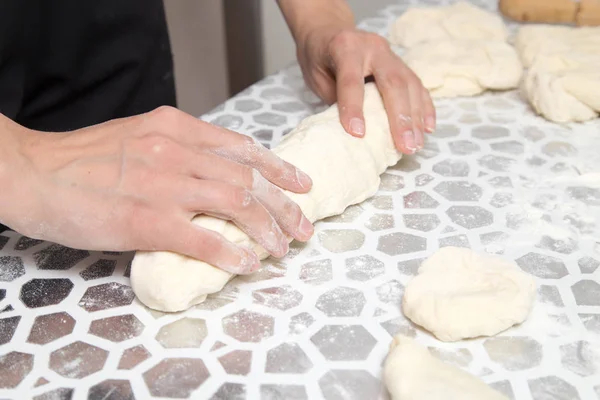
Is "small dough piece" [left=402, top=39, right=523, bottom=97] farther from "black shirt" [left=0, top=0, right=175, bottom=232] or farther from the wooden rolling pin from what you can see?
"black shirt" [left=0, top=0, right=175, bottom=232]

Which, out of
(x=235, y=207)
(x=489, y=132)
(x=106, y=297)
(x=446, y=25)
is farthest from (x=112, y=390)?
(x=446, y=25)

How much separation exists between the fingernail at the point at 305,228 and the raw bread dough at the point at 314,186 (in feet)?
0.19

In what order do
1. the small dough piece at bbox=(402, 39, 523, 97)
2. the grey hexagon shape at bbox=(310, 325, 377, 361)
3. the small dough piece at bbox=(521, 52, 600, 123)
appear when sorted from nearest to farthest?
the grey hexagon shape at bbox=(310, 325, 377, 361) → the small dough piece at bbox=(521, 52, 600, 123) → the small dough piece at bbox=(402, 39, 523, 97)

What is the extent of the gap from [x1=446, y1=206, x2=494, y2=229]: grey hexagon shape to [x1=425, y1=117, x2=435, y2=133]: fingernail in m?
0.23

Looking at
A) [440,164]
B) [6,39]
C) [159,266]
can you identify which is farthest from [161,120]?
[440,164]

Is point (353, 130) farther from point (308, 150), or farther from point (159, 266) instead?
point (159, 266)

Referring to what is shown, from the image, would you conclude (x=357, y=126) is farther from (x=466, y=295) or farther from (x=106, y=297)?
(x=106, y=297)

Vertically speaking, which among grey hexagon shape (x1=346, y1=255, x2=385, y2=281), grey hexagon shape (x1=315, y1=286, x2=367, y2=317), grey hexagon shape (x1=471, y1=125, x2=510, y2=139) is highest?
grey hexagon shape (x1=471, y1=125, x2=510, y2=139)

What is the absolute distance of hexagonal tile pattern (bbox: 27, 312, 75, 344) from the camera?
3.43 ft

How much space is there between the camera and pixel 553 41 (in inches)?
71.7

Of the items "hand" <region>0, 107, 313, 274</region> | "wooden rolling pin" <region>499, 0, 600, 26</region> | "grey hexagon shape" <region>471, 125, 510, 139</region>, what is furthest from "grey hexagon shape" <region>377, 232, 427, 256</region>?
"wooden rolling pin" <region>499, 0, 600, 26</region>

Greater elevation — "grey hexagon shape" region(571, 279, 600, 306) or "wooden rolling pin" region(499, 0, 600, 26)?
"wooden rolling pin" region(499, 0, 600, 26)

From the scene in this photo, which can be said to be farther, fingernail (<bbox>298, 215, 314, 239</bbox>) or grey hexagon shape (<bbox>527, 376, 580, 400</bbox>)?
fingernail (<bbox>298, 215, 314, 239</bbox>)

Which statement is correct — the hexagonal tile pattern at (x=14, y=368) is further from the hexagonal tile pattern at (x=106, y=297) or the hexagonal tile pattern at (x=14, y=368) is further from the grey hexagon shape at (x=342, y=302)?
the grey hexagon shape at (x=342, y=302)
